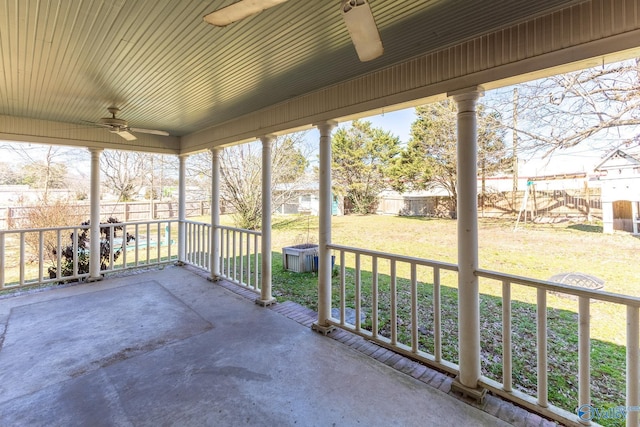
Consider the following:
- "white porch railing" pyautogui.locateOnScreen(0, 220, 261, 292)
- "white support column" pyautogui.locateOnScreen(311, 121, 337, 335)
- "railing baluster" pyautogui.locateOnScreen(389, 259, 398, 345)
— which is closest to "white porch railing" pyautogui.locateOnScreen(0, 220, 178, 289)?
"white porch railing" pyautogui.locateOnScreen(0, 220, 261, 292)

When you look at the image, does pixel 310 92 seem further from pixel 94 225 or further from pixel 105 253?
pixel 105 253

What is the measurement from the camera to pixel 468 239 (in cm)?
214

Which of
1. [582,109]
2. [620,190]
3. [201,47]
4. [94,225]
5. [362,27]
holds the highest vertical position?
[582,109]

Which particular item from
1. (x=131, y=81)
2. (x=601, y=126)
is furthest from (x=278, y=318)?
(x=601, y=126)

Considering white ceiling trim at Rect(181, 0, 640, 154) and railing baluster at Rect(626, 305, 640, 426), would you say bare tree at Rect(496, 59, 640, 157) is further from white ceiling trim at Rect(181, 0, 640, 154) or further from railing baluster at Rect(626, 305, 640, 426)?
railing baluster at Rect(626, 305, 640, 426)

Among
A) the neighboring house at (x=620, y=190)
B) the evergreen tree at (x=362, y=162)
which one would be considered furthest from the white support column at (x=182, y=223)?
the neighboring house at (x=620, y=190)

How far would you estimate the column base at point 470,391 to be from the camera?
6.57 ft

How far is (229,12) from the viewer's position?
1.23m

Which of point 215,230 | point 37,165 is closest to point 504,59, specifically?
point 215,230

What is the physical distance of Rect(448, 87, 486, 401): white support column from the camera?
2.11m

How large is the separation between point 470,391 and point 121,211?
11.7 meters

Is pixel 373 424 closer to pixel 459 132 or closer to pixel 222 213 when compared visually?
pixel 459 132

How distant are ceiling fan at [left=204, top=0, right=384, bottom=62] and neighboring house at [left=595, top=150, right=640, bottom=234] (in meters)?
6.18

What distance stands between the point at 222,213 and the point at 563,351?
29.1ft
